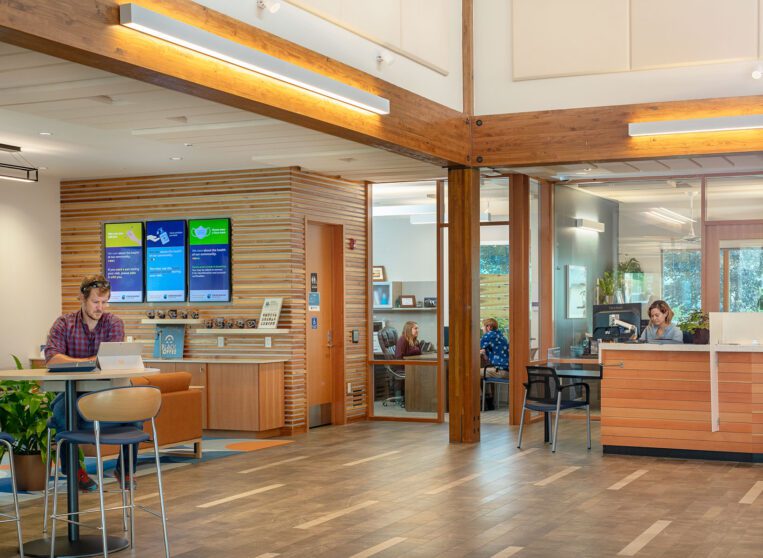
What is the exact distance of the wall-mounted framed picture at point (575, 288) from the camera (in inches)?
495

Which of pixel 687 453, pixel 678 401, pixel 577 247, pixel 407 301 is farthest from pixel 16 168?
pixel 687 453

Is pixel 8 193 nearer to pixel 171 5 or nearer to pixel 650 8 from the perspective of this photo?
pixel 171 5

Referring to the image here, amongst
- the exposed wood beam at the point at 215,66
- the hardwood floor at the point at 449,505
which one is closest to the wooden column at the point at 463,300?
the hardwood floor at the point at 449,505

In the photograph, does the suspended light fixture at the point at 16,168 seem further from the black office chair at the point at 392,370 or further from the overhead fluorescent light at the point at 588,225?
the overhead fluorescent light at the point at 588,225

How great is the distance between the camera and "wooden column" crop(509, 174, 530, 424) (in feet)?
39.0

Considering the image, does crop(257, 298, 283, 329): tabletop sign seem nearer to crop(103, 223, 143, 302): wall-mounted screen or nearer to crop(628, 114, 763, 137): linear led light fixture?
crop(103, 223, 143, 302): wall-mounted screen

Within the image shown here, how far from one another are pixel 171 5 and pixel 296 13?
59.7 inches

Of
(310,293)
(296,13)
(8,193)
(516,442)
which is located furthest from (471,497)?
(8,193)

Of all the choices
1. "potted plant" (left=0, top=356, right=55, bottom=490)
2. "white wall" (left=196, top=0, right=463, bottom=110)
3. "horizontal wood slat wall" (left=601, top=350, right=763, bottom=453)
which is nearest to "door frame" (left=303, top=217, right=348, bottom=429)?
"white wall" (left=196, top=0, right=463, bottom=110)

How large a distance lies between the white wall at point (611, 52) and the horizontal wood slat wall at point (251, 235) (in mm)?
2430

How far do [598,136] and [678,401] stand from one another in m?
2.71

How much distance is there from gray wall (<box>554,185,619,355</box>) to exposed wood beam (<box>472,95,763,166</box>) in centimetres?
266

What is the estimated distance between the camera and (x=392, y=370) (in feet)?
40.2

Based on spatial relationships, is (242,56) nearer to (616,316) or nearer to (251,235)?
(251,235)
